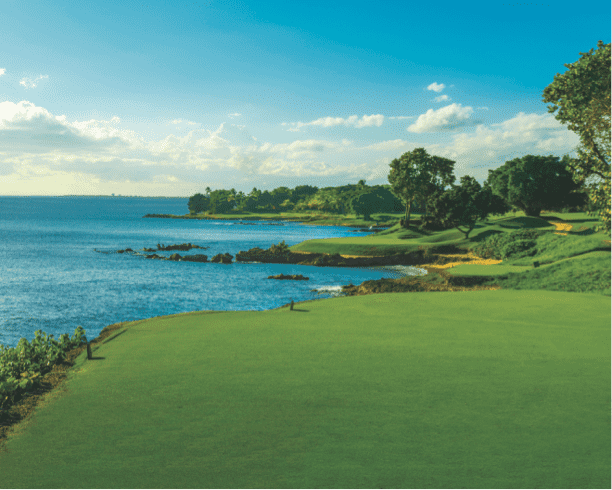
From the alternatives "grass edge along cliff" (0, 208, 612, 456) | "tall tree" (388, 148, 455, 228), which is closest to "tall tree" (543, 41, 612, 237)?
"grass edge along cliff" (0, 208, 612, 456)

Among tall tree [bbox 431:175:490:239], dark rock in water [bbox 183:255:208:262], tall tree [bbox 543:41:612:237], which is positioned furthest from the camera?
tall tree [bbox 431:175:490:239]

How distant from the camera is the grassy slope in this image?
25.0 ft

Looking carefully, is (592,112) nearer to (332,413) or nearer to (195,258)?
(332,413)

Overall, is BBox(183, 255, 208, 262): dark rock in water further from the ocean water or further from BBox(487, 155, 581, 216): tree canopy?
BBox(487, 155, 581, 216): tree canopy

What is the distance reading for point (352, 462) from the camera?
25.7 ft

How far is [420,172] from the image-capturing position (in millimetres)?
98250

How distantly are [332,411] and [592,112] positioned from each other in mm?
23043

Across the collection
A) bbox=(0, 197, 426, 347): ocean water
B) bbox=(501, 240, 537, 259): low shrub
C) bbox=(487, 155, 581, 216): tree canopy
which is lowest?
bbox=(0, 197, 426, 347): ocean water

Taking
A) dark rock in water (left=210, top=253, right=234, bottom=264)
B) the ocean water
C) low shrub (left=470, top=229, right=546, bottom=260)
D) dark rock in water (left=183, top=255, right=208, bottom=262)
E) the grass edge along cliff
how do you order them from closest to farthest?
the grass edge along cliff → the ocean water → low shrub (left=470, top=229, right=546, bottom=260) → dark rock in water (left=210, top=253, right=234, bottom=264) → dark rock in water (left=183, top=255, right=208, bottom=262)

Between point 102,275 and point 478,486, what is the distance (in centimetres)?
5845

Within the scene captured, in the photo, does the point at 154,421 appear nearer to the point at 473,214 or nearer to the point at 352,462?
the point at 352,462

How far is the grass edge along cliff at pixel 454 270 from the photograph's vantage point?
13162 millimetres

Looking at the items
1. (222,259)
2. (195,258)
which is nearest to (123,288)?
(222,259)

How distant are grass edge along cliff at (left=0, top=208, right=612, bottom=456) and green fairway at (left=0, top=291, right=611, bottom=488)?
3.79 feet
